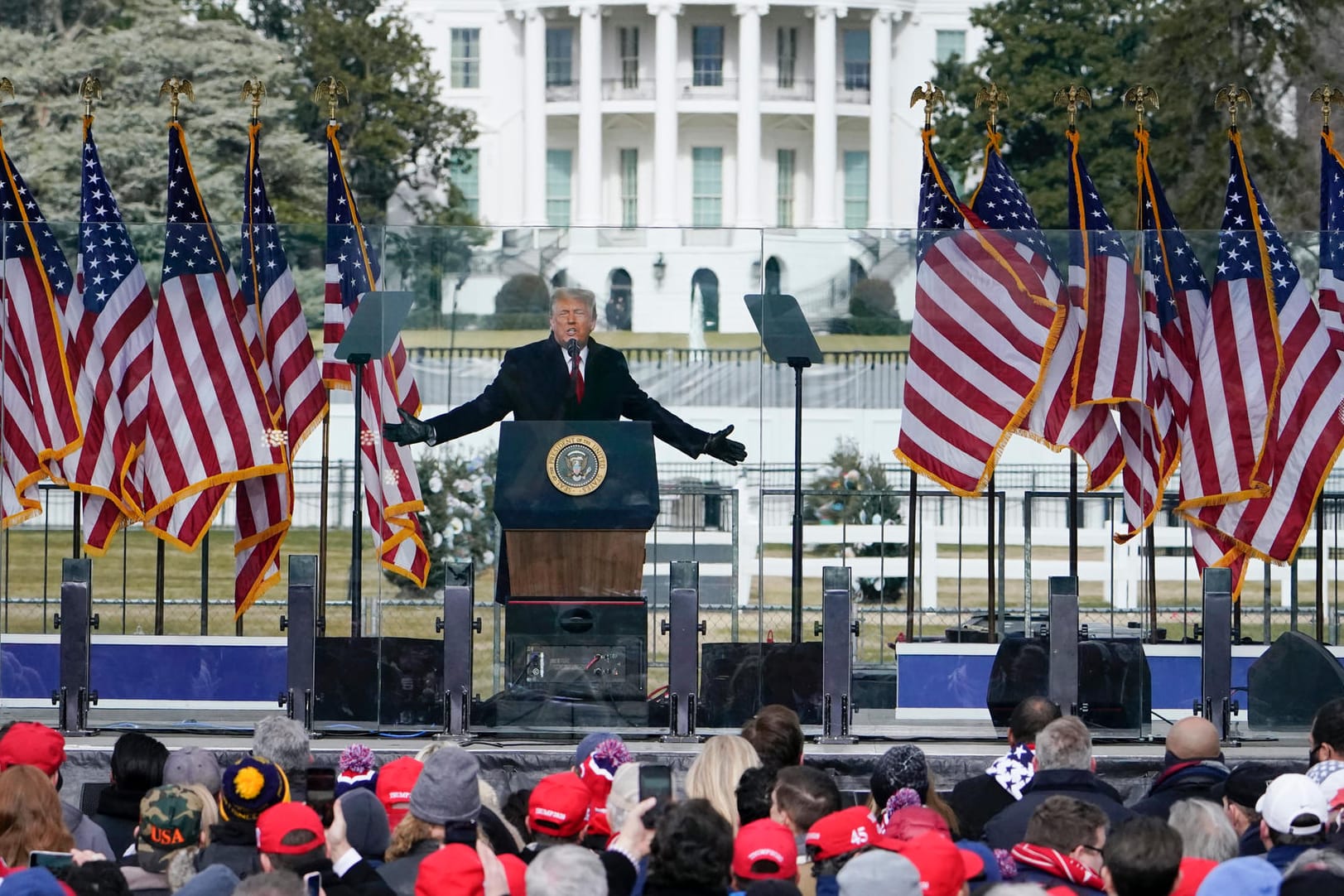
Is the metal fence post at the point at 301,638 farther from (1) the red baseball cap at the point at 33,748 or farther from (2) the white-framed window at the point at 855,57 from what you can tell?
(2) the white-framed window at the point at 855,57

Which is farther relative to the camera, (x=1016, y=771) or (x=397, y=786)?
(x=1016, y=771)

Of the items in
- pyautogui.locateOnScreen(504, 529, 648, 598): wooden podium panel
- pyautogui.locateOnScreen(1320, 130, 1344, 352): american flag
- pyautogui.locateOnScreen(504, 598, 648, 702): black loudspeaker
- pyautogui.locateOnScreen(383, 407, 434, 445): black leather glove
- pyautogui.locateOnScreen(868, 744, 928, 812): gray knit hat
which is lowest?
pyautogui.locateOnScreen(868, 744, 928, 812): gray knit hat

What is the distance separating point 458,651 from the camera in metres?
13.9

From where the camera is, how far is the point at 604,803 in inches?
391

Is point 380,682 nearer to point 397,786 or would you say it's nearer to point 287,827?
point 397,786

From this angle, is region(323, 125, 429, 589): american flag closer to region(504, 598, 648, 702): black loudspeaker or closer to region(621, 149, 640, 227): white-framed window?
region(504, 598, 648, 702): black loudspeaker

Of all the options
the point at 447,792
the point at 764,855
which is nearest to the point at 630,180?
the point at 447,792

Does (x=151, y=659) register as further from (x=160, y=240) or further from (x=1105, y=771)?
(x=1105, y=771)

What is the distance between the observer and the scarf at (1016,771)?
410 inches

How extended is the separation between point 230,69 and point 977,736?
3712cm

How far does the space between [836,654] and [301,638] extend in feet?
9.83

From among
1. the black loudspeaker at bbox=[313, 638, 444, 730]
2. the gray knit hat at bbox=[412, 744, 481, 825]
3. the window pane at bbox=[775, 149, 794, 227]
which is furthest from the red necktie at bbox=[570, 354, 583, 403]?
the window pane at bbox=[775, 149, 794, 227]

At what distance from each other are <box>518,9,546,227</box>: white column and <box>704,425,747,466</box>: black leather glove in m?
64.1

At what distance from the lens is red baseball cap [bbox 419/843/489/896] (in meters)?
8.04
